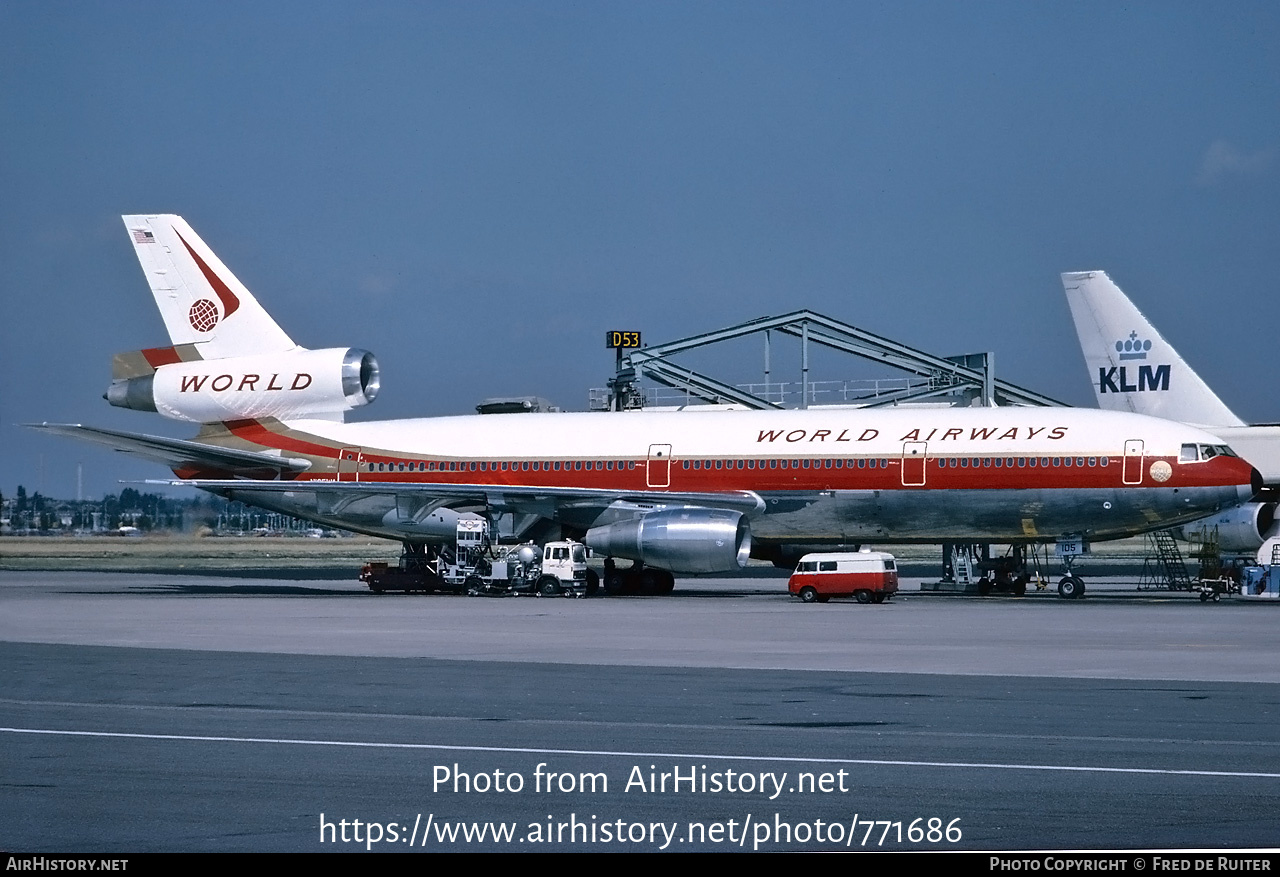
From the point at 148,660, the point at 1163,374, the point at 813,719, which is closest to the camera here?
the point at 813,719

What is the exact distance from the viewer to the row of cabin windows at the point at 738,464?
→ 1630 inches

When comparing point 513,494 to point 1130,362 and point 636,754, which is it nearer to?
point 1130,362

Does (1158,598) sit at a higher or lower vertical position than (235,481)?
lower

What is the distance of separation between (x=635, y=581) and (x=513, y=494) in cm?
468

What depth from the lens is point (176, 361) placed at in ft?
161

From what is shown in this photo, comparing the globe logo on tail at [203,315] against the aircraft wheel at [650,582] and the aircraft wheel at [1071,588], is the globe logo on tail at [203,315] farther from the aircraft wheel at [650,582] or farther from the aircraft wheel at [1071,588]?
the aircraft wheel at [1071,588]

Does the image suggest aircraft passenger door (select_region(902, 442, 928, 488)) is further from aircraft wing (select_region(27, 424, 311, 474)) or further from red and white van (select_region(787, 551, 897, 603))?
aircraft wing (select_region(27, 424, 311, 474))

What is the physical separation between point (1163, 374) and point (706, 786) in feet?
155

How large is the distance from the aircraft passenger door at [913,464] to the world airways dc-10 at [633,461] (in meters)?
0.05

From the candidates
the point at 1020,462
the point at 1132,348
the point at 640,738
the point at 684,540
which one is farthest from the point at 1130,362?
the point at 640,738

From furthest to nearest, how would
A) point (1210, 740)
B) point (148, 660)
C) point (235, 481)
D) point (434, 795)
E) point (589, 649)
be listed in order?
point (235, 481), point (589, 649), point (148, 660), point (1210, 740), point (434, 795)

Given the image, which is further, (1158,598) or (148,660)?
(1158,598)
